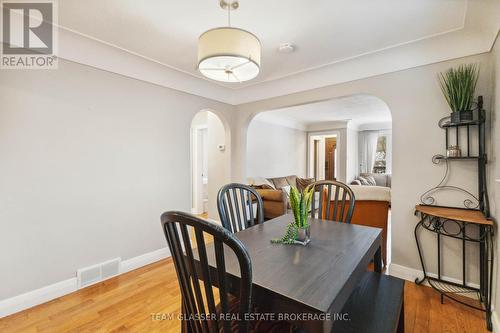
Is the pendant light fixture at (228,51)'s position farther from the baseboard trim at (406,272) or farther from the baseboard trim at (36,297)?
the baseboard trim at (406,272)

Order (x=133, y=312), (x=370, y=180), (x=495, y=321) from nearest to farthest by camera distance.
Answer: (x=495, y=321) < (x=133, y=312) < (x=370, y=180)

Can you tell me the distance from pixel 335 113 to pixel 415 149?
11.7 feet

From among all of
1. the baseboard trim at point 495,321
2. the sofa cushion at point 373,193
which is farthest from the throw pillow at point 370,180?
the baseboard trim at point 495,321

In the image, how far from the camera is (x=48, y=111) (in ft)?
6.95

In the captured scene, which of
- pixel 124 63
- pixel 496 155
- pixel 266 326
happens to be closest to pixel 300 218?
pixel 266 326

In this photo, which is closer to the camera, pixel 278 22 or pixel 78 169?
pixel 278 22

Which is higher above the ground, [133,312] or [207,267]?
[207,267]

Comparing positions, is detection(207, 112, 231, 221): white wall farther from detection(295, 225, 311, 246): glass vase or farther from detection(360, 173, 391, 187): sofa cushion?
detection(360, 173, 391, 187): sofa cushion

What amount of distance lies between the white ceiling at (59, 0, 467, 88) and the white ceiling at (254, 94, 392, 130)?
2255 millimetres

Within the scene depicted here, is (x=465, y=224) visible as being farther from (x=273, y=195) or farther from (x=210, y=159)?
(x=210, y=159)

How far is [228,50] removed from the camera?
147 centimetres

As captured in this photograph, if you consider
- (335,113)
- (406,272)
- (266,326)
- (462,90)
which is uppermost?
(335,113)

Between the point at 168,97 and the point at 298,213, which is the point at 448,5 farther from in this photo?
the point at 168,97

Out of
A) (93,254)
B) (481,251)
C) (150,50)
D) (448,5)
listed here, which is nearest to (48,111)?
(150,50)
